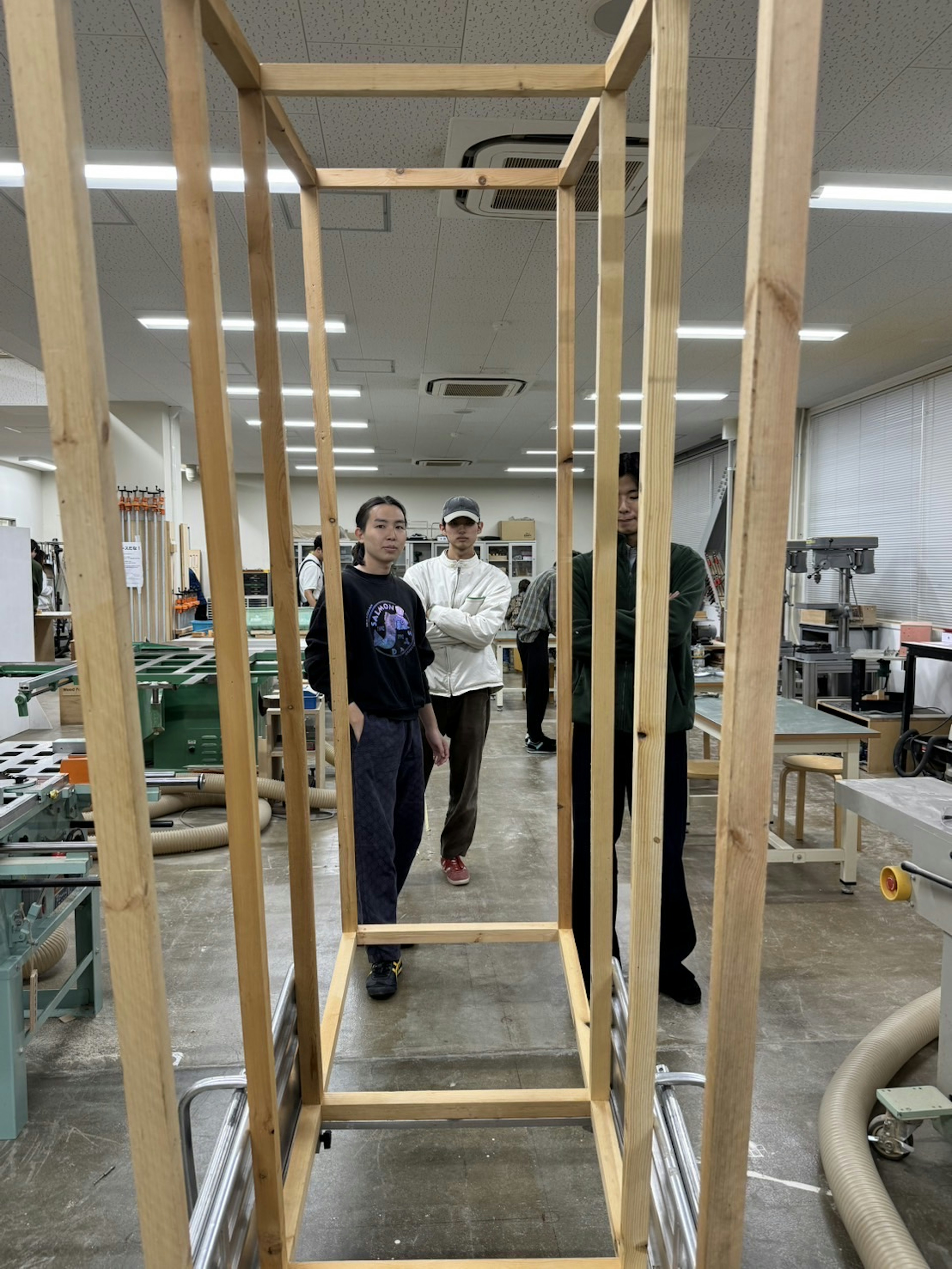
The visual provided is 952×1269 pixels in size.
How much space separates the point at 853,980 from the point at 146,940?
2.67 metres

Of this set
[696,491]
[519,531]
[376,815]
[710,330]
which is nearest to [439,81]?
[376,815]

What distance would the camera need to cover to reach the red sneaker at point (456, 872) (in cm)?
360

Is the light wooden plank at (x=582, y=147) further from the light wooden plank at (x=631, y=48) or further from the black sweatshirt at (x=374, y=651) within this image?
the black sweatshirt at (x=374, y=651)

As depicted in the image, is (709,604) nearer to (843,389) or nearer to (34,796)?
(843,389)

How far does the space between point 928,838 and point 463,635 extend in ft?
6.17

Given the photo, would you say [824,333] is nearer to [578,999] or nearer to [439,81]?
[439,81]

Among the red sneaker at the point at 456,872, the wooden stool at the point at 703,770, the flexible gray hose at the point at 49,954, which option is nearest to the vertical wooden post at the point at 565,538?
the red sneaker at the point at 456,872

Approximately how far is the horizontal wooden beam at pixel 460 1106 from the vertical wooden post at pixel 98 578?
83 centimetres

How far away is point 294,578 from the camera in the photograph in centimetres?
143

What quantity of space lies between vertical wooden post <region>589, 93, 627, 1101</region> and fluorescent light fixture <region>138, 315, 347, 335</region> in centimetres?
443

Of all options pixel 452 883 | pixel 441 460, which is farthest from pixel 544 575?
pixel 441 460

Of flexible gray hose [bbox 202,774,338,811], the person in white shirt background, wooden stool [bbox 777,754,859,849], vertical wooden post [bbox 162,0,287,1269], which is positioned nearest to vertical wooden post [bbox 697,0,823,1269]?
vertical wooden post [bbox 162,0,287,1269]

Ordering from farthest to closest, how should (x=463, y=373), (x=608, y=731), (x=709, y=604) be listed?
(x=709, y=604), (x=463, y=373), (x=608, y=731)

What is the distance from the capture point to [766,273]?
0.75 m
